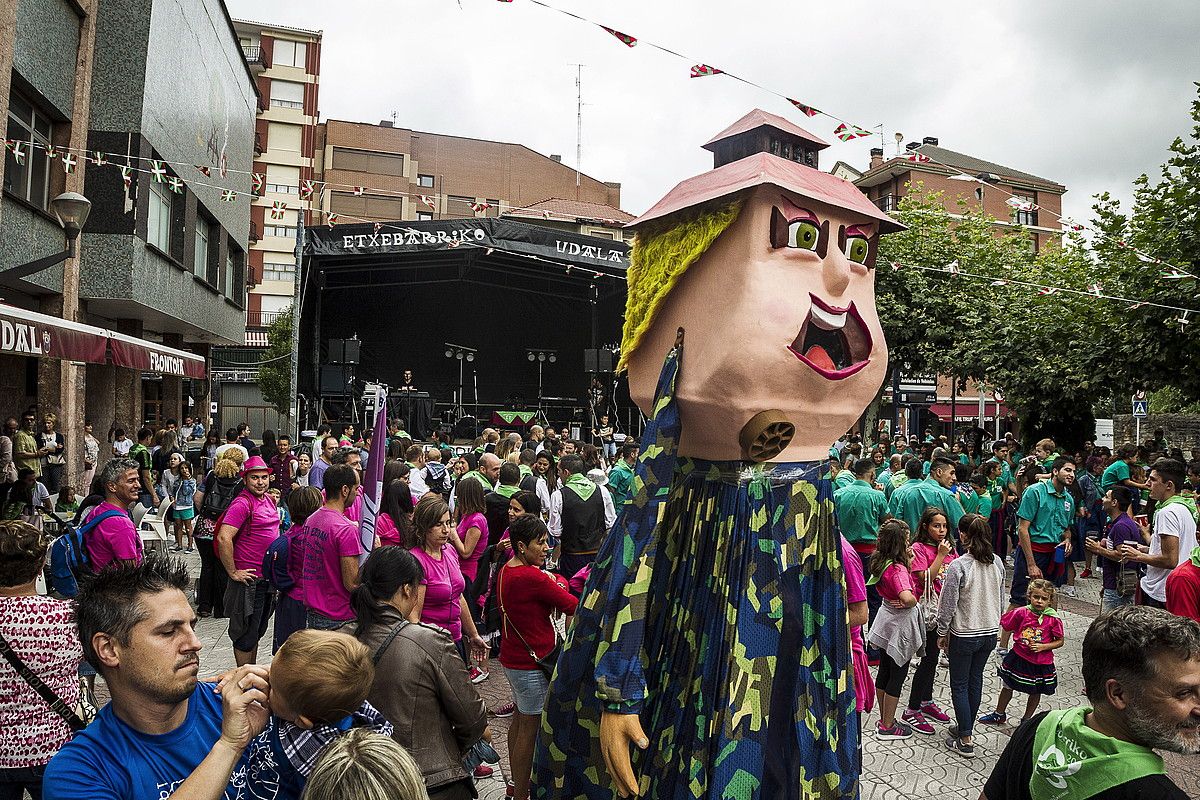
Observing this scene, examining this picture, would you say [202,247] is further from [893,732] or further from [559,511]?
[893,732]

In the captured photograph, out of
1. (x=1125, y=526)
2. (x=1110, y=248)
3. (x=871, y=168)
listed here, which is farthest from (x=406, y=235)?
(x=871, y=168)

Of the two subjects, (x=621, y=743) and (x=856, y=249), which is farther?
(x=856, y=249)

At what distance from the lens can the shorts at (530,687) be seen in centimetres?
402

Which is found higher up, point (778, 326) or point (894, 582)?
point (778, 326)

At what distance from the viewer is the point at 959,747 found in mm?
4820

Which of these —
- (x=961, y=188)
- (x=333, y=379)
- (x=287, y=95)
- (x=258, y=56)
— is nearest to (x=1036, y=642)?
(x=333, y=379)

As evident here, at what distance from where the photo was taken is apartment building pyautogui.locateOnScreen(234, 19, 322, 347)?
126ft

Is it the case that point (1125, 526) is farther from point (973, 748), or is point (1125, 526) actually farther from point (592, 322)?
point (592, 322)

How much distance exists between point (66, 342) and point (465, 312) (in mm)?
15974

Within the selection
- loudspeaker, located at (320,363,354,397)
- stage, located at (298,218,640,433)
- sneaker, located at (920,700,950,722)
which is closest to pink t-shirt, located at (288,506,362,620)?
sneaker, located at (920,700,950,722)

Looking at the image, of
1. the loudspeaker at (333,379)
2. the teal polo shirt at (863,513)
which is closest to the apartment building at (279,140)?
the loudspeaker at (333,379)

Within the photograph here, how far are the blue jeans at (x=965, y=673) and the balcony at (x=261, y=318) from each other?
3828 centimetres

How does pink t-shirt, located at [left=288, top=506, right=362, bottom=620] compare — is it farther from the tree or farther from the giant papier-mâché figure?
the tree

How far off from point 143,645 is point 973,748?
449 cm
